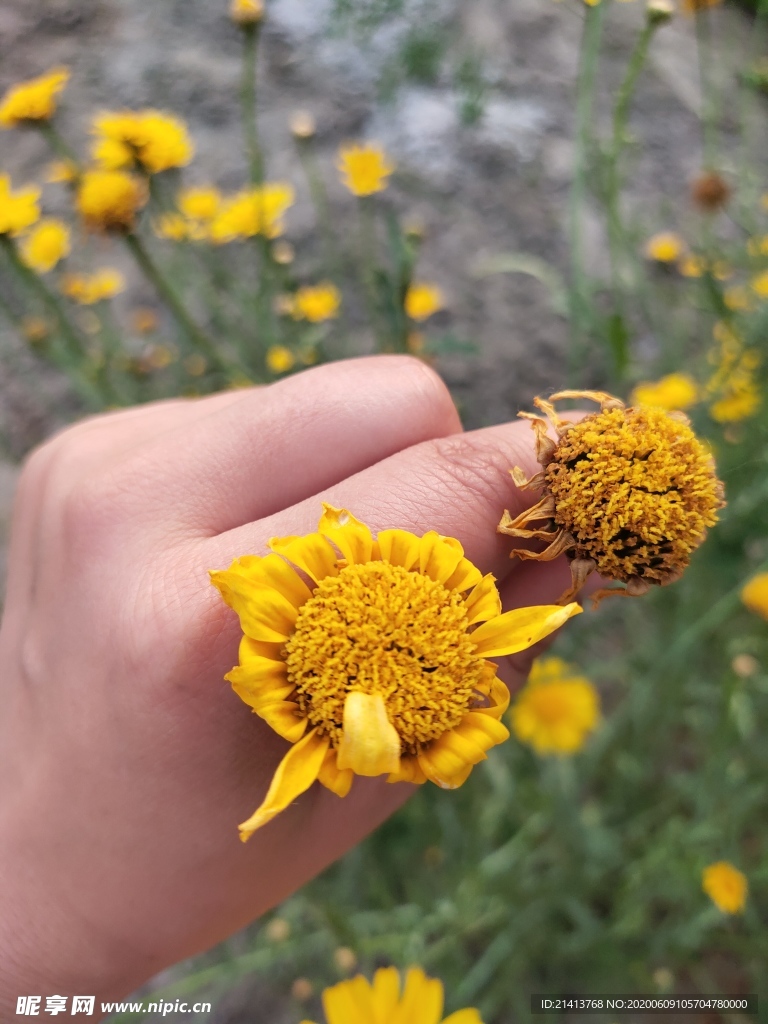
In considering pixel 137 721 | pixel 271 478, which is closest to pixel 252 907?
pixel 137 721

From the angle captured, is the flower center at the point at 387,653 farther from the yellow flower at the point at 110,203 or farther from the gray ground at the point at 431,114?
the gray ground at the point at 431,114

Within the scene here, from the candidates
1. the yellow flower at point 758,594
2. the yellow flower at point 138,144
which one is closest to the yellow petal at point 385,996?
the yellow flower at point 758,594

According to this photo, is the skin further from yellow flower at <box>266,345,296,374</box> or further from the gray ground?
the gray ground

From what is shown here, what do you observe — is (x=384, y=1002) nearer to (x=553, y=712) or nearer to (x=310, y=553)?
(x=310, y=553)

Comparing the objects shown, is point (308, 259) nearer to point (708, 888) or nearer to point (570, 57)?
point (570, 57)

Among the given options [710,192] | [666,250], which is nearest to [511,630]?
[710,192]

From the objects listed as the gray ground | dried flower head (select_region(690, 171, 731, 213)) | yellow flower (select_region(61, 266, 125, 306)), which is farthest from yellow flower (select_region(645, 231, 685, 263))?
yellow flower (select_region(61, 266, 125, 306))

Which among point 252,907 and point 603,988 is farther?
point 603,988
